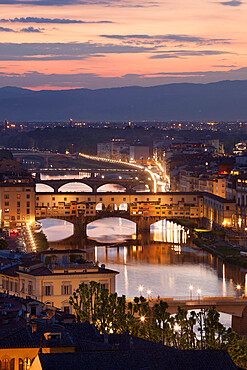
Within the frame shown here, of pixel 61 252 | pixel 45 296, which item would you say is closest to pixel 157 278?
pixel 61 252

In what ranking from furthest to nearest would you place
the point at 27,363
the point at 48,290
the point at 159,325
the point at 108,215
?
the point at 108,215
the point at 48,290
the point at 159,325
the point at 27,363

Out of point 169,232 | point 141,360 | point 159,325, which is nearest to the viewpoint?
point 141,360

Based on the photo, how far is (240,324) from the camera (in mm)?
14961

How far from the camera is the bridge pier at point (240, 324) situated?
14875 millimetres

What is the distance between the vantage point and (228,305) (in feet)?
49.8

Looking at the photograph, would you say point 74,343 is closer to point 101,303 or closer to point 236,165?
point 101,303

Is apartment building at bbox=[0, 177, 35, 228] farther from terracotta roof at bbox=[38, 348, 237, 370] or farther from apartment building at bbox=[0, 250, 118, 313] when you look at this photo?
terracotta roof at bbox=[38, 348, 237, 370]

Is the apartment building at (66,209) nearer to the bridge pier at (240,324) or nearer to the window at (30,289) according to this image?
the bridge pier at (240,324)

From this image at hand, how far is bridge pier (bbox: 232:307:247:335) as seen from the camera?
14.9 m

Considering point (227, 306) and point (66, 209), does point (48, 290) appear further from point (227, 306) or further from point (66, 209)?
point (66, 209)

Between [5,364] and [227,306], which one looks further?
[227,306]

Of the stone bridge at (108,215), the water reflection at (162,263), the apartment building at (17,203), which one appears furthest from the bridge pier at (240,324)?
the apartment building at (17,203)

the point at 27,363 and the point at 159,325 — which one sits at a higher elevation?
the point at 27,363

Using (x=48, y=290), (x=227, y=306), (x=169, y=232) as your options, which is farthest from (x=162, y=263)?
(x=48, y=290)
